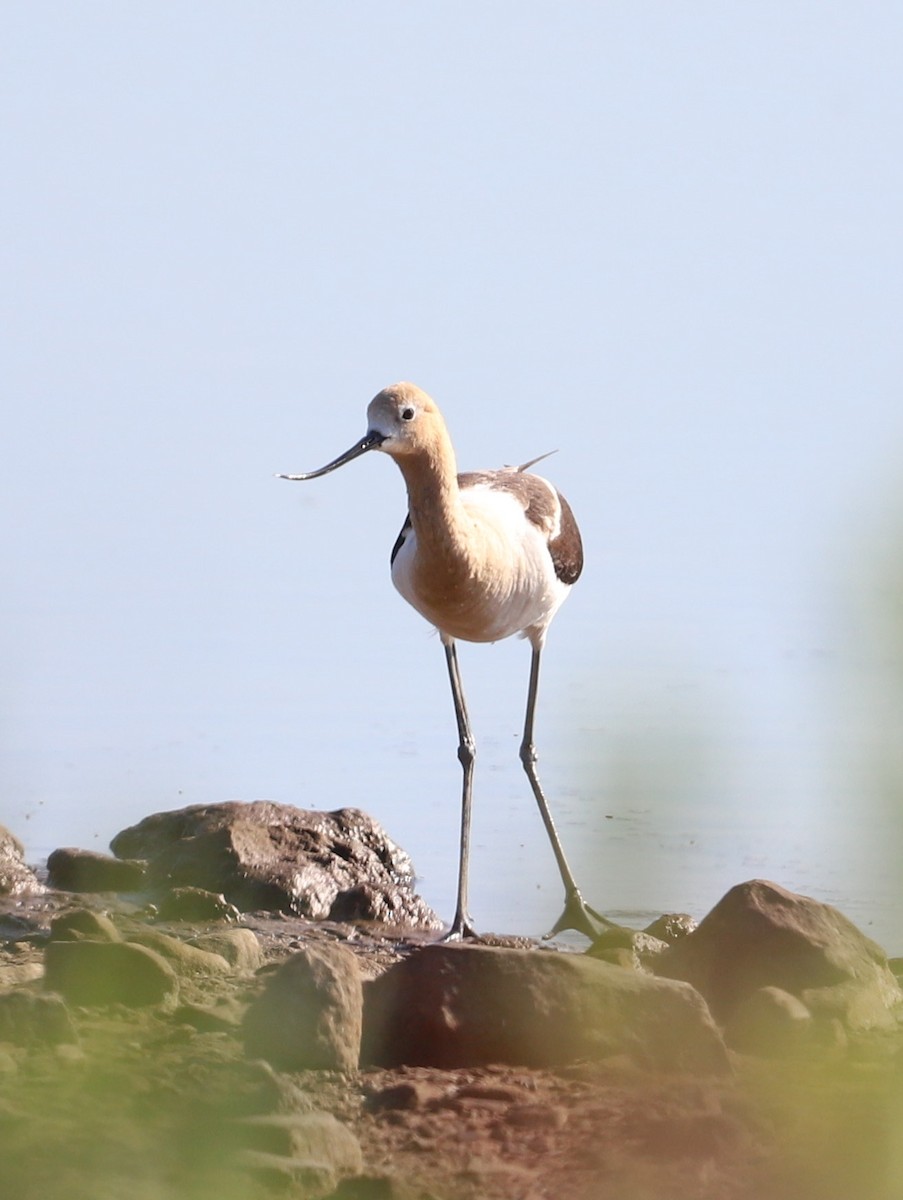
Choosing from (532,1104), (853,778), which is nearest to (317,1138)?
(532,1104)

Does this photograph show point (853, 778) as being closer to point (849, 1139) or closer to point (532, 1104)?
point (849, 1139)

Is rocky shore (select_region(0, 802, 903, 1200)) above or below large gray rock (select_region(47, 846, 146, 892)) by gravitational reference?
above

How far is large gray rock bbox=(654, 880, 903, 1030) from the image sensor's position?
17.5 ft

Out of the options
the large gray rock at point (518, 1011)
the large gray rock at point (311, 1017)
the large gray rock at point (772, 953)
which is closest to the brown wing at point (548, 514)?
the large gray rock at point (772, 953)

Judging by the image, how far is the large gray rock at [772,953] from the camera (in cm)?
532

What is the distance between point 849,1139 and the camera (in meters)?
1.06

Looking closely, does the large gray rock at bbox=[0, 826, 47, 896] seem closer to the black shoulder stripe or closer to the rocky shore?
the rocky shore

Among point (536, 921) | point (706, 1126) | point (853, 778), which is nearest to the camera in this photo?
point (853, 778)

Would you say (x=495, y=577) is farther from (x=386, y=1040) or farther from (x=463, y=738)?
(x=386, y=1040)

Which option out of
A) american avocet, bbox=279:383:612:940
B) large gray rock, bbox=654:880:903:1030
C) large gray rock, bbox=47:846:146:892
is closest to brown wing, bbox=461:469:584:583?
A: american avocet, bbox=279:383:612:940

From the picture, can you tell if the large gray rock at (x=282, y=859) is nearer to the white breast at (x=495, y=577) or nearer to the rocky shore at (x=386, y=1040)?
the rocky shore at (x=386, y=1040)

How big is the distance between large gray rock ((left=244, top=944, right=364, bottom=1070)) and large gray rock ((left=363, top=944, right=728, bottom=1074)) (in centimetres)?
16

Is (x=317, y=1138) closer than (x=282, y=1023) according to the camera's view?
Yes

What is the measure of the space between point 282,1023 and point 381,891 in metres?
2.75
